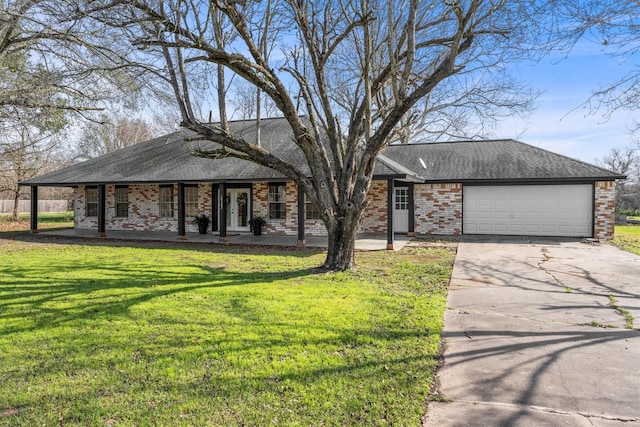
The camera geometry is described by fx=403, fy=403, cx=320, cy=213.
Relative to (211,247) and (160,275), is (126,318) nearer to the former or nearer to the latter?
(160,275)

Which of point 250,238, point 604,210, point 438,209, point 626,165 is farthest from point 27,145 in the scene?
point 626,165

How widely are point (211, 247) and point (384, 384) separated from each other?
425 inches

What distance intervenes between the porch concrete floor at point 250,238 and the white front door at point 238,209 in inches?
30.2

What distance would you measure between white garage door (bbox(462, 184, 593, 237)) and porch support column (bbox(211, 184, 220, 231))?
34.5 feet

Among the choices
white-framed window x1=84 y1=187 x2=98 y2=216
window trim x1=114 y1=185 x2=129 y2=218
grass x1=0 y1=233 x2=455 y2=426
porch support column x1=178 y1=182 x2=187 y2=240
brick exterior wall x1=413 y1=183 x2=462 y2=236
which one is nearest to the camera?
grass x1=0 y1=233 x2=455 y2=426

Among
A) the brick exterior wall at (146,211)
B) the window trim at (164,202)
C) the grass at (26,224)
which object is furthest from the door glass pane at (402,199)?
the grass at (26,224)

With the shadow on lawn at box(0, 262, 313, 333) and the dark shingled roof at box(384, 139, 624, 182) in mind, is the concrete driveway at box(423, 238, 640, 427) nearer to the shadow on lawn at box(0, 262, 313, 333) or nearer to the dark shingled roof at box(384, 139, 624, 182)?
the shadow on lawn at box(0, 262, 313, 333)

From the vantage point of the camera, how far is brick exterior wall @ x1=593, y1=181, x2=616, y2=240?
15.1 m

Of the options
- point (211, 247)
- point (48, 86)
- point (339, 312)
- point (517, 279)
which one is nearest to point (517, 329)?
point (339, 312)

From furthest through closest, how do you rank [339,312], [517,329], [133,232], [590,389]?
[133,232]
[339,312]
[517,329]
[590,389]

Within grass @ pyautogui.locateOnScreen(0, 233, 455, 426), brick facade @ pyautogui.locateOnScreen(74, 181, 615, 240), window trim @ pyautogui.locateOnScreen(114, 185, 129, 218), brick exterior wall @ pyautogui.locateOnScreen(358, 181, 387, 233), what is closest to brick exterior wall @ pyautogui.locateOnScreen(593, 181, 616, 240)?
brick facade @ pyautogui.locateOnScreen(74, 181, 615, 240)

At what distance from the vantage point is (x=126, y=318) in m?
5.33

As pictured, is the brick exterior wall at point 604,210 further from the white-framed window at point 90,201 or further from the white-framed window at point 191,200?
the white-framed window at point 90,201

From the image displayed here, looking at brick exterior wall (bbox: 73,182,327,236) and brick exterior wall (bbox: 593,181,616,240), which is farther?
brick exterior wall (bbox: 73,182,327,236)
